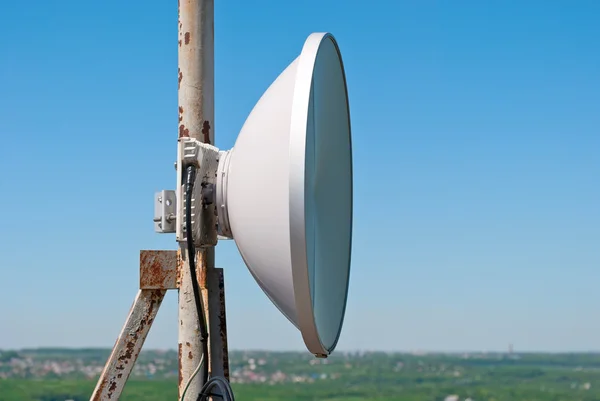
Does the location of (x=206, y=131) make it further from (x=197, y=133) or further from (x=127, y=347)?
(x=127, y=347)

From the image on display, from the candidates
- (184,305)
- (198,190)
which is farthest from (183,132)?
(184,305)

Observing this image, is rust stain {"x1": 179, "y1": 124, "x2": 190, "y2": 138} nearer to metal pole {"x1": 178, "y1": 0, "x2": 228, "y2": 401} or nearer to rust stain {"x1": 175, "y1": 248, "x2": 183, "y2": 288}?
metal pole {"x1": 178, "y1": 0, "x2": 228, "y2": 401}

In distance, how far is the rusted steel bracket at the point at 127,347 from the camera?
2811 mm

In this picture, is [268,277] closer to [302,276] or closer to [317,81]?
[302,276]

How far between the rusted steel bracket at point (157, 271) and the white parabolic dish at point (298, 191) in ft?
1.08

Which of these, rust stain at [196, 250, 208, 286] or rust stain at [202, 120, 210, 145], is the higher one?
rust stain at [202, 120, 210, 145]

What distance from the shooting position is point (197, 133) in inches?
113

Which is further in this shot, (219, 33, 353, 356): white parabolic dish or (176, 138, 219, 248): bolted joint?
(176, 138, 219, 248): bolted joint

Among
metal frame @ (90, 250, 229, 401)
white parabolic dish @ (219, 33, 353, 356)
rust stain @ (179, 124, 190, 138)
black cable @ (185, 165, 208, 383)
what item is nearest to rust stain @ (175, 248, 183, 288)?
metal frame @ (90, 250, 229, 401)

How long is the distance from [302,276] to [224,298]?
2.34 ft

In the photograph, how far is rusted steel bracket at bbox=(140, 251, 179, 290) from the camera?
285 centimetres

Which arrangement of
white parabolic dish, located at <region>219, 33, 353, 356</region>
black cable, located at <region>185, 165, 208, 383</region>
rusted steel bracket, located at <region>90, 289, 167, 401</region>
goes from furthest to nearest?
rusted steel bracket, located at <region>90, 289, 167, 401</region>
black cable, located at <region>185, 165, 208, 383</region>
white parabolic dish, located at <region>219, 33, 353, 356</region>

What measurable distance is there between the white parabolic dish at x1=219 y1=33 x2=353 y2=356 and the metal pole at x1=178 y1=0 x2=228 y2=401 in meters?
0.27

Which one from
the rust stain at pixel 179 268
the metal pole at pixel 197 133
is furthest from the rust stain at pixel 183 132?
the rust stain at pixel 179 268
